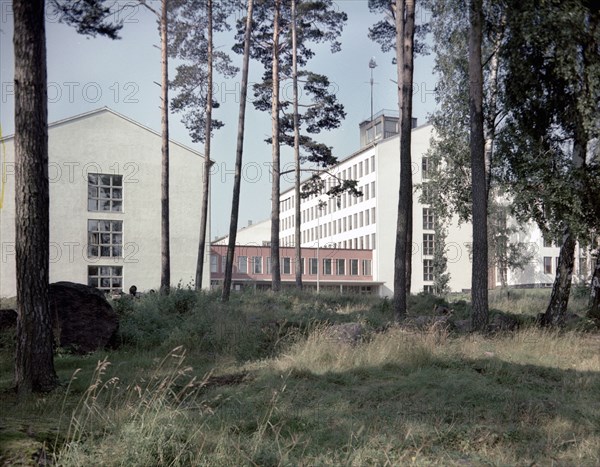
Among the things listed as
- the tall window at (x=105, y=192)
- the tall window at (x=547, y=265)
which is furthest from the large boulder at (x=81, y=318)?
the tall window at (x=547, y=265)

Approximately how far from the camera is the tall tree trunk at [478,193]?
15.2m

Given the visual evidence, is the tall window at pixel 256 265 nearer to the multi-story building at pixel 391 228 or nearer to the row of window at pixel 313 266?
the row of window at pixel 313 266

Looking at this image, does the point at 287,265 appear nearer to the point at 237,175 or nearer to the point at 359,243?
the point at 359,243

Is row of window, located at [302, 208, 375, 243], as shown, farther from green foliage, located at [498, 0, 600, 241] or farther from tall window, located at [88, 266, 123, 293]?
green foliage, located at [498, 0, 600, 241]

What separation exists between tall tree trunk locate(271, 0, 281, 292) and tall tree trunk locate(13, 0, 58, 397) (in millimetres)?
21386

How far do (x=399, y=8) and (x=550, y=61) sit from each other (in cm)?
563

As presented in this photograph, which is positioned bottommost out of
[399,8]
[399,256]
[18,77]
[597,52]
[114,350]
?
[114,350]

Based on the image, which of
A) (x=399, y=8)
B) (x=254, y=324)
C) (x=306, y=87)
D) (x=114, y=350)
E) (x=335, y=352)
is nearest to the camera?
(x=335, y=352)

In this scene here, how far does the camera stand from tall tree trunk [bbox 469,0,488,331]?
15211 millimetres

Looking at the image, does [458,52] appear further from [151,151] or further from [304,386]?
[151,151]

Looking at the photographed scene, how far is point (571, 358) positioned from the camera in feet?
39.5

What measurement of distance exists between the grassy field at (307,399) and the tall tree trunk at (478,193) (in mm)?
1319

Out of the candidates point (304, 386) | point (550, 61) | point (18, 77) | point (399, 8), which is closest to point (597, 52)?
point (550, 61)

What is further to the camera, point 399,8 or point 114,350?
point 399,8
